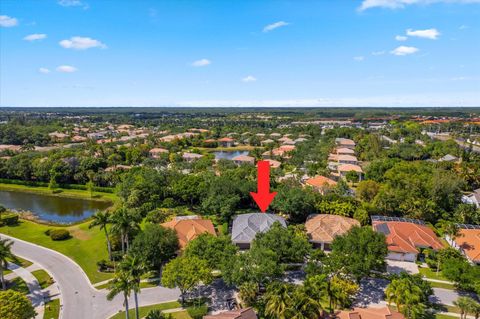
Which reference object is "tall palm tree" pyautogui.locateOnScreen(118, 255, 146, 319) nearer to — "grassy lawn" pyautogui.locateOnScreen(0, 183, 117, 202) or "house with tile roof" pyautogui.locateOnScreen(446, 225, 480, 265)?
"house with tile roof" pyautogui.locateOnScreen(446, 225, 480, 265)

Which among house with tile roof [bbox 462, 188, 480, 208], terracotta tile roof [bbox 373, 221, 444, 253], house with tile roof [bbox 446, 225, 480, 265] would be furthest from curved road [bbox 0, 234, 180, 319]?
house with tile roof [bbox 462, 188, 480, 208]

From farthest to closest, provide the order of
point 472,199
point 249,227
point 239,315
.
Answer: point 472,199
point 249,227
point 239,315

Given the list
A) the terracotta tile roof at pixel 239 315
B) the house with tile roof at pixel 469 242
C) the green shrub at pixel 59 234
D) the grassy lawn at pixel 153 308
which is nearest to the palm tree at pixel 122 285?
the grassy lawn at pixel 153 308

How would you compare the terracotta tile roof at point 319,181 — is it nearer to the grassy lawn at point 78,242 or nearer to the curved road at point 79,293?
the curved road at point 79,293

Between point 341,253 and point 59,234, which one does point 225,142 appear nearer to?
point 59,234

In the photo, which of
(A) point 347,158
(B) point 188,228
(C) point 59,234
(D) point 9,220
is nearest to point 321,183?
(A) point 347,158

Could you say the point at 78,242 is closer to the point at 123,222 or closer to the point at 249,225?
the point at 123,222
